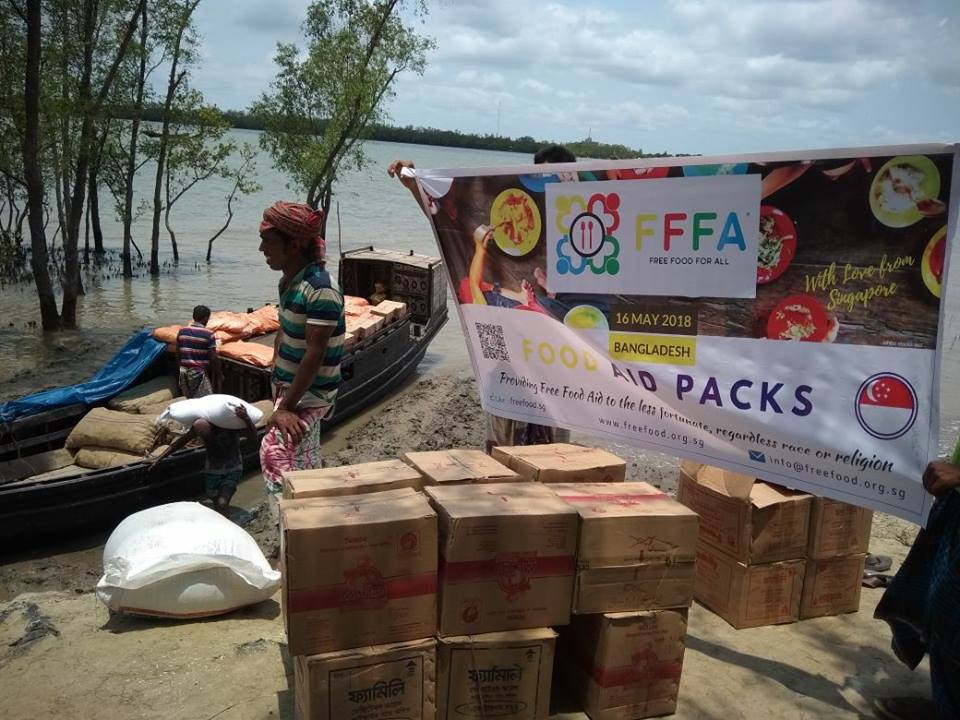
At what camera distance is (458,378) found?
13.3 m

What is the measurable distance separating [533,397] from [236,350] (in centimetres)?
614

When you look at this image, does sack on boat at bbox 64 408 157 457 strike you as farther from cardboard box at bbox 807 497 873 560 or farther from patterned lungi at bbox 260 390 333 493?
cardboard box at bbox 807 497 873 560

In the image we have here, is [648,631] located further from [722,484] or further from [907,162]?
[907,162]

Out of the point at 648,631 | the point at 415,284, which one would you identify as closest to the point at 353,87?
the point at 415,284

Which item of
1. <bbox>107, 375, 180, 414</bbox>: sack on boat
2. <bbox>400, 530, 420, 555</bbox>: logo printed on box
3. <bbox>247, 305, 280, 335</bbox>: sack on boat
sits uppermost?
<bbox>400, 530, 420, 555</bbox>: logo printed on box

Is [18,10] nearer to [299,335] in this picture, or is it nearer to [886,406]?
[299,335]

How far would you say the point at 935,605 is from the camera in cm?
320

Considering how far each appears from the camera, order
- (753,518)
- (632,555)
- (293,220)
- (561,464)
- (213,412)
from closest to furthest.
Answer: (632,555), (561,464), (293,220), (753,518), (213,412)

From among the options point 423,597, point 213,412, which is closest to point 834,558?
point 423,597

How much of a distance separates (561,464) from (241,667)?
1.69 meters

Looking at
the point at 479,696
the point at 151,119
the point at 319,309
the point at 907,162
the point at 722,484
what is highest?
the point at 151,119

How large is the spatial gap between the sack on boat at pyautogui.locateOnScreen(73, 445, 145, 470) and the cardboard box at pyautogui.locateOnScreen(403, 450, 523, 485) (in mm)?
4069

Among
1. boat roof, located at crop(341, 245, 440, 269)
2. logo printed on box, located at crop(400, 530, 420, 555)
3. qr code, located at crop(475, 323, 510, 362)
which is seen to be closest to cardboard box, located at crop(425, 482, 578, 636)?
logo printed on box, located at crop(400, 530, 420, 555)

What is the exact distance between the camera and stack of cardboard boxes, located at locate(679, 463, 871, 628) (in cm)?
414
